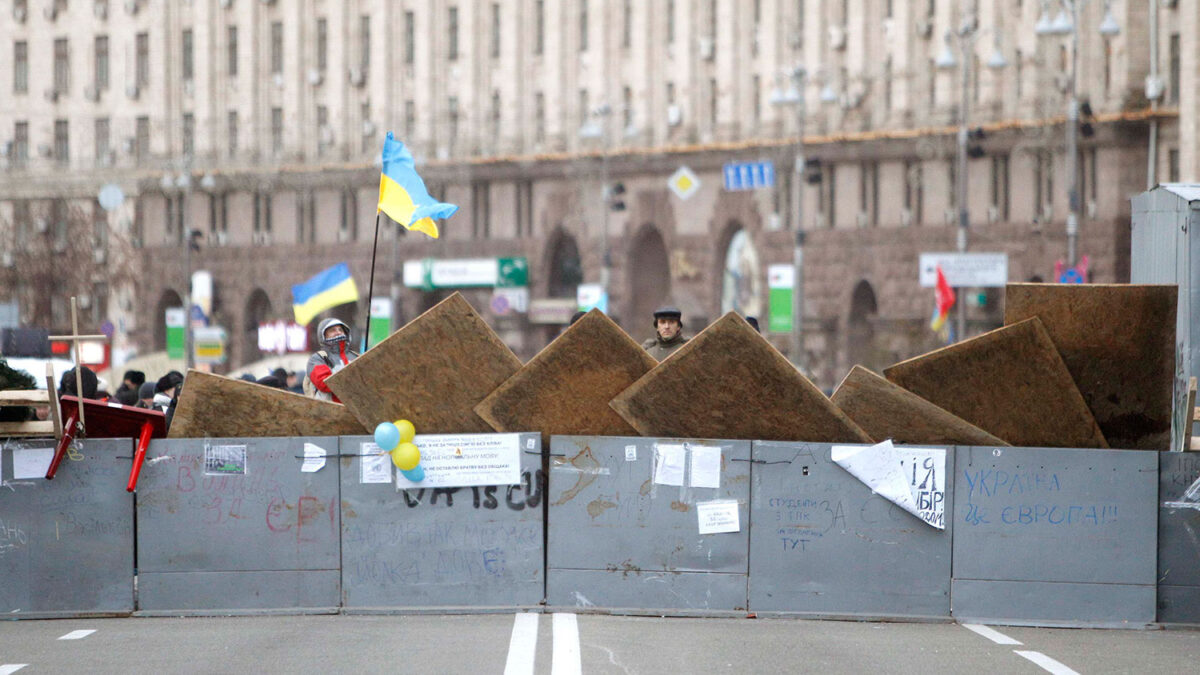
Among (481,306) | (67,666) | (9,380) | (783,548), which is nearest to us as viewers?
(67,666)

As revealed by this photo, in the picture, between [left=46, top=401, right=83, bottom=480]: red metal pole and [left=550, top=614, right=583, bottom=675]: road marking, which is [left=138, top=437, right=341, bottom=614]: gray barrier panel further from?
[left=550, top=614, right=583, bottom=675]: road marking

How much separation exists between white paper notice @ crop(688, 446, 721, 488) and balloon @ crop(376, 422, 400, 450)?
191cm

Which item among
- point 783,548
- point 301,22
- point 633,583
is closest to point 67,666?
point 633,583

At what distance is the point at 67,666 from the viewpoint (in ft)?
34.5

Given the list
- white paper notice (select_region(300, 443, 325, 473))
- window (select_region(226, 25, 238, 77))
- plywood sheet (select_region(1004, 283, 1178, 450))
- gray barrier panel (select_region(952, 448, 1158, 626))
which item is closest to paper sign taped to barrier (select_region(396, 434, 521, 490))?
white paper notice (select_region(300, 443, 325, 473))

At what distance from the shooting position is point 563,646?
1096 centimetres

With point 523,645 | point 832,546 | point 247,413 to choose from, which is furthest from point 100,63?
point 523,645

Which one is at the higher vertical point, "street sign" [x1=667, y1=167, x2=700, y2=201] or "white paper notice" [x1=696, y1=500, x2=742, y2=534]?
"street sign" [x1=667, y1=167, x2=700, y2=201]

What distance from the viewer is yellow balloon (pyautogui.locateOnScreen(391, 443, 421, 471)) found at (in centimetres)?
1243

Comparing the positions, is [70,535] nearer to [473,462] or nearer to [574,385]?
[473,462]

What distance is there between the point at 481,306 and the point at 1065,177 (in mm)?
22891

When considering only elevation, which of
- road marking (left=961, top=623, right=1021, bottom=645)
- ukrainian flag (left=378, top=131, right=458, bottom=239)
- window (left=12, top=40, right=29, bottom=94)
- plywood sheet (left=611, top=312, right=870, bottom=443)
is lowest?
road marking (left=961, top=623, right=1021, bottom=645)

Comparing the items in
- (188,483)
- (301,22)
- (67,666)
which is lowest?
(67,666)

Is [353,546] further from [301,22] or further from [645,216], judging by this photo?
[301,22]
